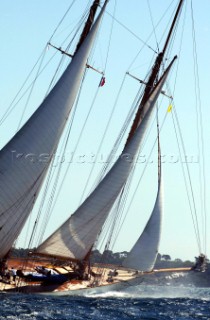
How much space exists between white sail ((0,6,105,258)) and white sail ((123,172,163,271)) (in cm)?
1020

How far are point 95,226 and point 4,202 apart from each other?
26.8ft

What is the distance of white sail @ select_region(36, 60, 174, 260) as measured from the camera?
38.6 m

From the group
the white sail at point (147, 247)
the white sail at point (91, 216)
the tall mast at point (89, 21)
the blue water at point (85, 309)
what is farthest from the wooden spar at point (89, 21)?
the blue water at point (85, 309)

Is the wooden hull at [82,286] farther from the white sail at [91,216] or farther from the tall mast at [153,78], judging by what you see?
the tall mast at [153,78]

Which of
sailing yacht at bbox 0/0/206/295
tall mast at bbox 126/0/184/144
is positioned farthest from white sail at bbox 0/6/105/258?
tall mast at bbox 126/0/184/144

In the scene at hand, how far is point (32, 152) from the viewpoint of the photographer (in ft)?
115

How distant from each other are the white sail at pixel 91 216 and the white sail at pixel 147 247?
3.97m

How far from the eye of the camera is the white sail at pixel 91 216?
127 ft

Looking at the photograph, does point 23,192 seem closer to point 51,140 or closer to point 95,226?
point 51,140

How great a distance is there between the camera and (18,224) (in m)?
36.2

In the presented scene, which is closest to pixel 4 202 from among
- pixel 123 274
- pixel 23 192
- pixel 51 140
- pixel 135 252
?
pixel 23 192

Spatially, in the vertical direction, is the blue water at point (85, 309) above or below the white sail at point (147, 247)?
below

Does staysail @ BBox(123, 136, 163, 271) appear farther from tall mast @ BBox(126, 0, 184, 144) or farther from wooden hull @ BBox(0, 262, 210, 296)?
tall mast @ BBox(126, 0, 184, 144)

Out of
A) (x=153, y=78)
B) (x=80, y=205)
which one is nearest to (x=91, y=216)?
(x=80, y=205)
